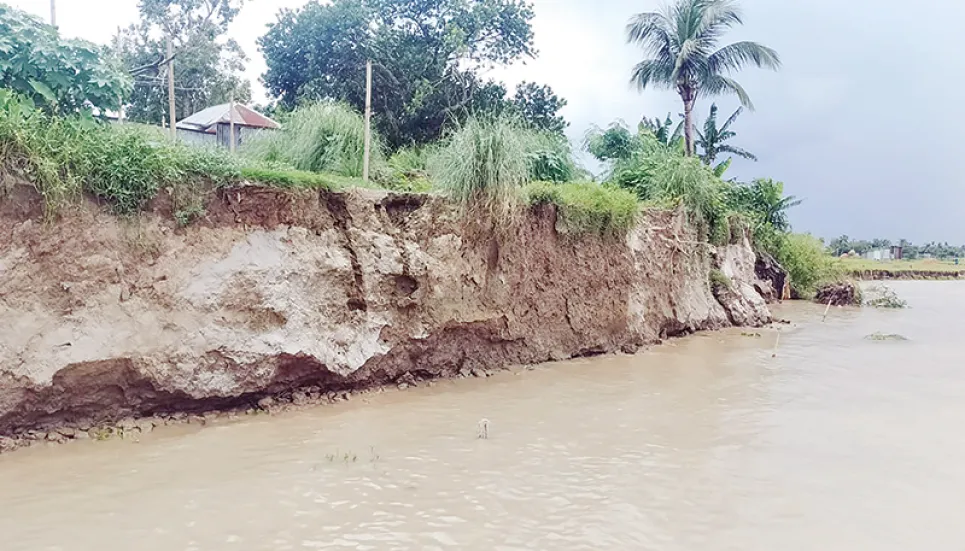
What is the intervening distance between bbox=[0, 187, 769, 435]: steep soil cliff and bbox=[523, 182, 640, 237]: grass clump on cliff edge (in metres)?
0.18

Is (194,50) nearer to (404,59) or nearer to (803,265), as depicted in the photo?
(404,59)

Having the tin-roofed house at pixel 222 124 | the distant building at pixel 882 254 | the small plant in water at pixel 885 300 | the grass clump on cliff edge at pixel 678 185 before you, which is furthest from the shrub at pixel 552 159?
the distant building at pixel 882 254

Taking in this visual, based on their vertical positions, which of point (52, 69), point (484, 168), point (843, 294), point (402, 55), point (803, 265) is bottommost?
point (843, 294)

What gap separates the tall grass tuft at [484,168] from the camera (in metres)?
7.62

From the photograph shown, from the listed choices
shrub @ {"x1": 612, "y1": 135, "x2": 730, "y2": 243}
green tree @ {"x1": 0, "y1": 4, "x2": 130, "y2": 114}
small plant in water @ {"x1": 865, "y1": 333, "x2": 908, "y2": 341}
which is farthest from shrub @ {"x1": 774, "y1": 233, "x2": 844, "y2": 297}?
green tree @ {"x1": 0, "y1": 4, "x2": 130, "y2": 114}

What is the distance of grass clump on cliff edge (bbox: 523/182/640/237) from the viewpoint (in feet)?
28.2

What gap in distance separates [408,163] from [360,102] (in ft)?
23.2

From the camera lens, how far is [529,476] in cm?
473

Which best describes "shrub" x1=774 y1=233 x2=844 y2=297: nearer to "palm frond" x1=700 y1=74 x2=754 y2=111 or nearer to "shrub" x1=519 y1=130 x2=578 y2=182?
A: "palm frond" x1=700 y1=74 x2=754 y2=111

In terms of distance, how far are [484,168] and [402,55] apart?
10.5 meters

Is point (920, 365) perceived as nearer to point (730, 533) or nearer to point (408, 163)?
point (730, 533)

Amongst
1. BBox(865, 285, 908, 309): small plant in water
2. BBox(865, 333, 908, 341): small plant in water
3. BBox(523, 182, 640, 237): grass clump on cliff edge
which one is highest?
BBox(523, 182, 640, 237): grass clump on cliff edge

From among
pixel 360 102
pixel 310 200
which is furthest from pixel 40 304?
pixel 360 102

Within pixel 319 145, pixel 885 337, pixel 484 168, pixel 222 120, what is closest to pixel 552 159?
pixel 484 168
